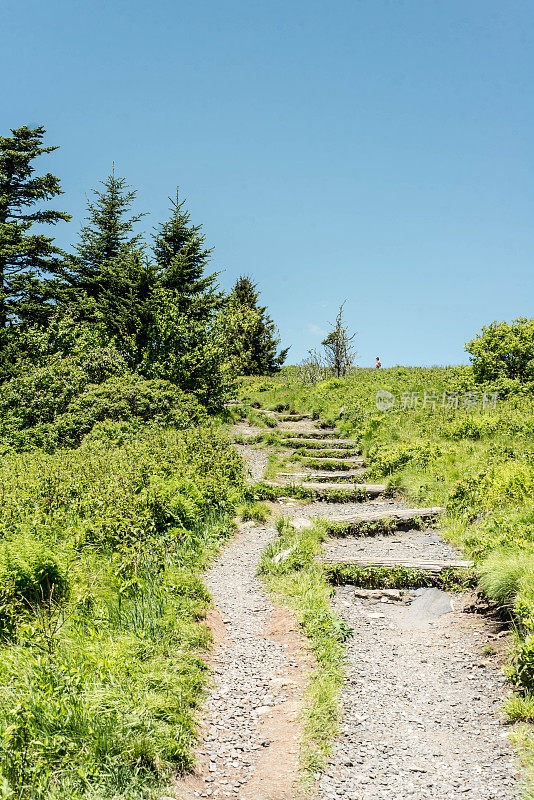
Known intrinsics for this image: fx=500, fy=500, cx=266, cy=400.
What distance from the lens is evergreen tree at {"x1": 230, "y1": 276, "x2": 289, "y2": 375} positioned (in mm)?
38438

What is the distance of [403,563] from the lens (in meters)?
7.43

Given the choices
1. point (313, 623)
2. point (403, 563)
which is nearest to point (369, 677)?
point (313, 623)

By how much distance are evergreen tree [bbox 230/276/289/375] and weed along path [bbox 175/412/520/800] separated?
28.9 meters

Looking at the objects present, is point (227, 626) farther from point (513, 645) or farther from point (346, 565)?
point (513, 645)

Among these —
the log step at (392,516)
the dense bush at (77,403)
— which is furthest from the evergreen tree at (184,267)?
the log step at (392,516)

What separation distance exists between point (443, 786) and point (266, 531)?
6098mm

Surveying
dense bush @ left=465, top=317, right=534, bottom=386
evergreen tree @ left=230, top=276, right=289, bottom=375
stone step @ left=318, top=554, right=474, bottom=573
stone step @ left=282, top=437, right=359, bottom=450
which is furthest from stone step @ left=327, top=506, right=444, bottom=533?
evergreen tree @ left=230, top=276, right=289, bottom=375

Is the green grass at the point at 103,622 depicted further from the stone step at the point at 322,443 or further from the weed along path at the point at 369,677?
the stone step at the point at 322,443

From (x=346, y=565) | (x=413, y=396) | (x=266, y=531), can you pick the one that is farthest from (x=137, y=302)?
(x=346, y=565)

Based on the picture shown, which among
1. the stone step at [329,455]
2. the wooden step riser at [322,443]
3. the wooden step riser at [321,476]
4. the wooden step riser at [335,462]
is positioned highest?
the wooden step riser at [322,443]

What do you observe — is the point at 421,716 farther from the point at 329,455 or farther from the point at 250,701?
the point at 329,455

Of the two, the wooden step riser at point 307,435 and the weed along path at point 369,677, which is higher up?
the wooden step riser at point 307,435

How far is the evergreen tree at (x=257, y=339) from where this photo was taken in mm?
38438

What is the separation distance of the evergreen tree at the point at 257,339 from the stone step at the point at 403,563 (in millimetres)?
29499
